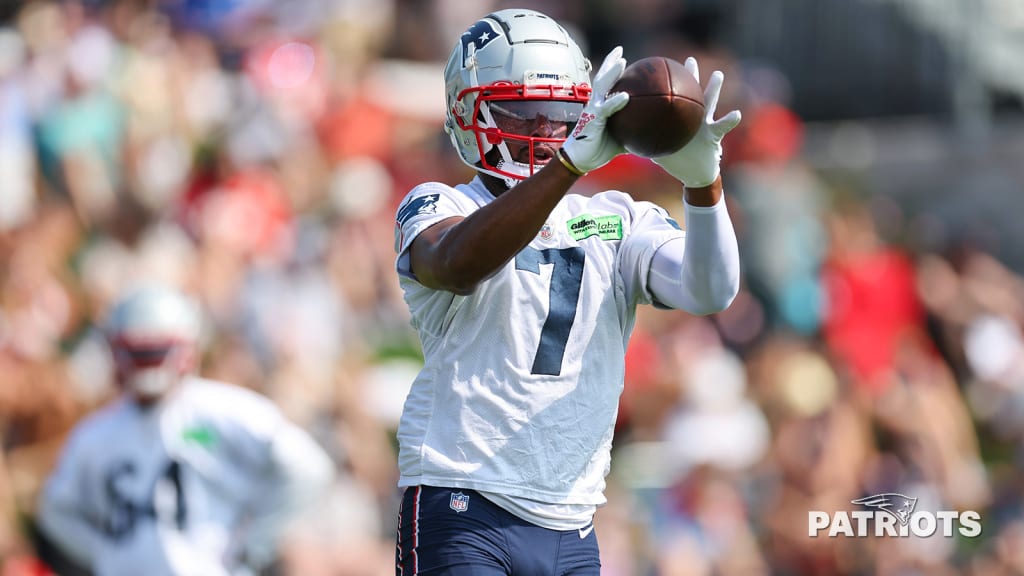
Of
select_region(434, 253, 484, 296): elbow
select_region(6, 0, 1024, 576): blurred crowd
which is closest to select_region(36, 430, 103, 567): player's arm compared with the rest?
select_region(6, 0, 1024, 576): blurred crowd

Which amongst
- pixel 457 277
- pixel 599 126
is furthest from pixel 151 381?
pixel 599 126

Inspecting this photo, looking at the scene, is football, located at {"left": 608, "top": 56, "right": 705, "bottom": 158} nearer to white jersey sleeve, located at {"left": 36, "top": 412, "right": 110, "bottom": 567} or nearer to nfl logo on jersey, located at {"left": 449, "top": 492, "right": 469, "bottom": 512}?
Result: nfl logo on jersey, located at {"left": 449, "top": 492, "right": 469, "bottom": 512}

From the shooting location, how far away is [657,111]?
11.5 ft

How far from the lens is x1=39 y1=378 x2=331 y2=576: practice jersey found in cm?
664

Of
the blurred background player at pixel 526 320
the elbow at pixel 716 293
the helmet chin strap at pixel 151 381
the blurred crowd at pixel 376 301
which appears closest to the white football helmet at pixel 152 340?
the helmet chin strap at pixel 151 381

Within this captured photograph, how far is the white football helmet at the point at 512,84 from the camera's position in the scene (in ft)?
13.1

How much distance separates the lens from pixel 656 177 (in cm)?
1177

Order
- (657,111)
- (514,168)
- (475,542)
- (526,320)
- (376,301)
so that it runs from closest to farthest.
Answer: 1. (657,111)
2. (475,542)
3. (526,320)
4. (514,168)
5. (376,301)

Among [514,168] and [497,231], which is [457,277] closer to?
[497,231]

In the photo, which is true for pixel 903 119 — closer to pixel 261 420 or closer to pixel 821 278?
pixel 821 278

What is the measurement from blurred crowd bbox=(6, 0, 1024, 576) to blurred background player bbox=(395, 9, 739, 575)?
4222 mm

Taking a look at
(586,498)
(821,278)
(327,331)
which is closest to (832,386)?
(821,278)

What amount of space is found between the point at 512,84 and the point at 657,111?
610 mm

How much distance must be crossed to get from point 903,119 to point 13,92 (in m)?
7.43
